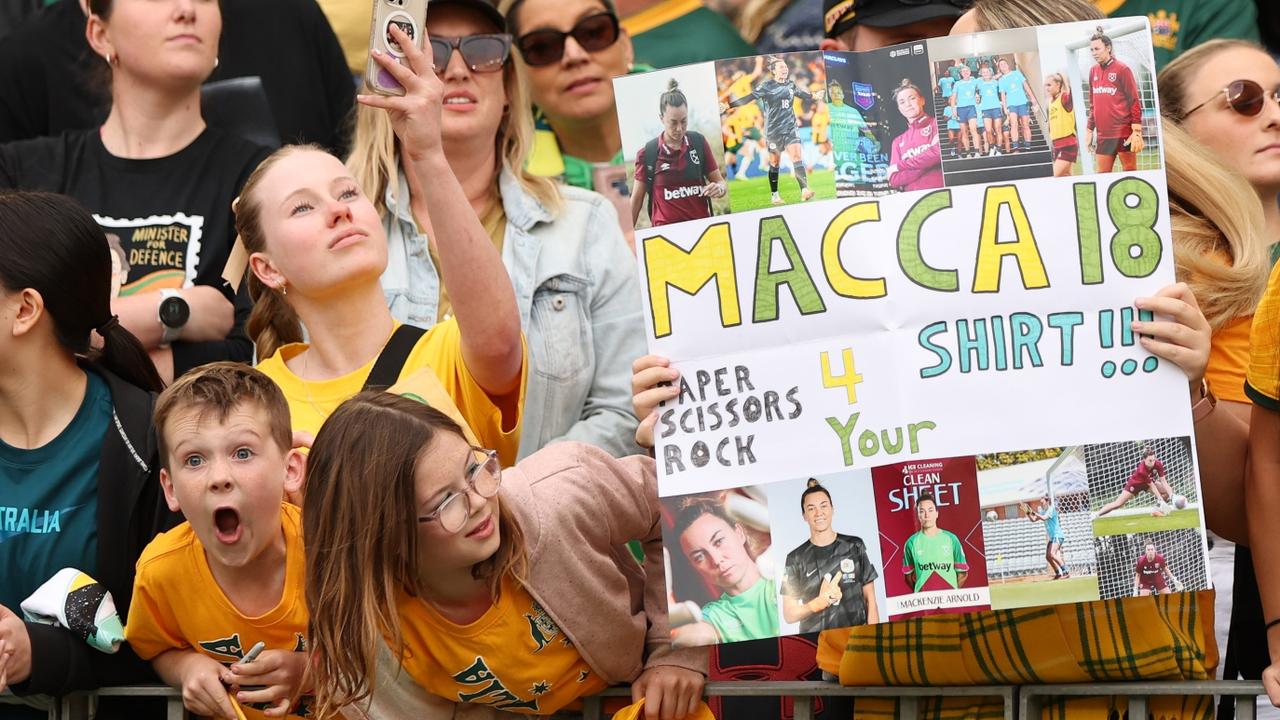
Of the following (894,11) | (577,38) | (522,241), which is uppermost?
(577,38)

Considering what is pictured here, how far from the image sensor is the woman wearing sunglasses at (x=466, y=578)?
10.8 feet

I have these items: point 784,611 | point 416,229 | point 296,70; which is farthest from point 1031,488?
point 296,70

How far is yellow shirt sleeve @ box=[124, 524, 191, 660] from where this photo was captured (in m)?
3.61

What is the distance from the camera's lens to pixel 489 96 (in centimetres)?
475

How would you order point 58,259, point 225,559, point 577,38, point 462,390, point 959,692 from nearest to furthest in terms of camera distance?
1. point 959,692
2. point 225,559
3. point 462,390
4. point 58,259
5. point 577,38

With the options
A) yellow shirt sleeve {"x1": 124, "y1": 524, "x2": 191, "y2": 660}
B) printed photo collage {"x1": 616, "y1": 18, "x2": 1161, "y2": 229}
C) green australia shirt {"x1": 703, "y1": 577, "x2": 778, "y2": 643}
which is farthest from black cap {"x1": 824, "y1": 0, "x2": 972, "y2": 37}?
yellow shirt sleeve {"x1": 124, "y1": 524, "x2": 191, "y2": 660}

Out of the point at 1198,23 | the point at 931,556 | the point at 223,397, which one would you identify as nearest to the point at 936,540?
the point at 931,556

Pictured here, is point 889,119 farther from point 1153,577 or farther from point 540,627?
point 540,627

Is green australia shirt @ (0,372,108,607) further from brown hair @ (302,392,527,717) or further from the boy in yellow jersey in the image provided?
brown hair @ (302,392,527,717)

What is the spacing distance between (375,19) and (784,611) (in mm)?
1370

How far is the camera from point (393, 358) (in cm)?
387

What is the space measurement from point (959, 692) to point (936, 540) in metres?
0.39

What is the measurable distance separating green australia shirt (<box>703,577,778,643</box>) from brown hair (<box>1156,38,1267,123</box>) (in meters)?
1.93

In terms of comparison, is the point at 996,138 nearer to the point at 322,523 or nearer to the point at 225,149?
the point at 322,523
